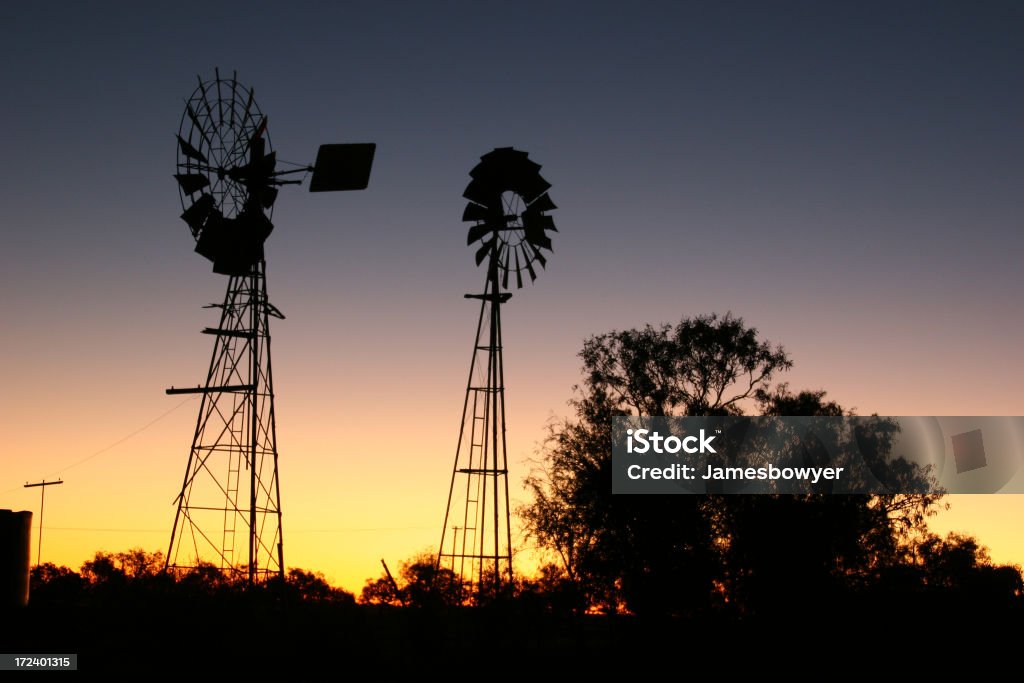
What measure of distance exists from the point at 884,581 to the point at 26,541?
28.7m

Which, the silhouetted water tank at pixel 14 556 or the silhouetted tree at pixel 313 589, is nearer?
the silhouetted water tank at pixel 14 556

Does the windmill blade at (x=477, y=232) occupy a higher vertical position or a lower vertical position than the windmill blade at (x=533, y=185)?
lower

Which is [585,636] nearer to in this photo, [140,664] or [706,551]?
[706,551]

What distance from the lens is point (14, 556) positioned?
28.2m

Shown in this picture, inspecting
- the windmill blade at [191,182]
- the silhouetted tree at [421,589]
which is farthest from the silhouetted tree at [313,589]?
the windmill blade at [191,182]

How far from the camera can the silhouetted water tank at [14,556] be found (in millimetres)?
27906

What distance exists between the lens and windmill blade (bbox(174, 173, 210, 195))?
3866cm

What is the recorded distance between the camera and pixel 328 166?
125ft

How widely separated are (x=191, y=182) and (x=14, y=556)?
591 inches

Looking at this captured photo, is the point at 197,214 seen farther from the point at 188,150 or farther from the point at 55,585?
the point at 55,585

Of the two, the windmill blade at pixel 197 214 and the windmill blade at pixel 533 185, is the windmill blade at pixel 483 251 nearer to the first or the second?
the windmill blade at pixel 533 185

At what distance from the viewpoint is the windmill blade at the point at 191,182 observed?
38.7 m

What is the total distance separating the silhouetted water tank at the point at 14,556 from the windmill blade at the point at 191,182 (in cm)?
1378

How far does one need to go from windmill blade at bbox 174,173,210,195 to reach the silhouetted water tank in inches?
542
